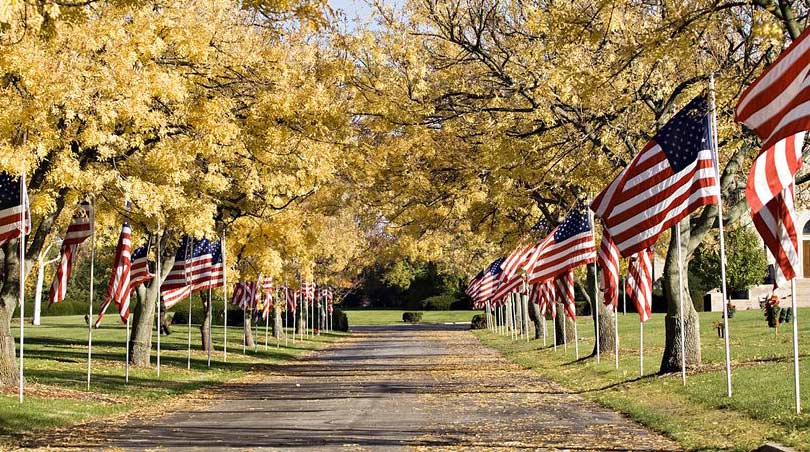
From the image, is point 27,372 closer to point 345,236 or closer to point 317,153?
point 317,153

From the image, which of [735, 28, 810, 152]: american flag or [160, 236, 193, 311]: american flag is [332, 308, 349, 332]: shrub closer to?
[160, 236, 193, 311]: american flag

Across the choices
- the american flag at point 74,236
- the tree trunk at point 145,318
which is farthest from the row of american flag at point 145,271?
the tree trunk at point 145,318

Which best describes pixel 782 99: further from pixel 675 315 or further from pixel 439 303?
pixel 439 303

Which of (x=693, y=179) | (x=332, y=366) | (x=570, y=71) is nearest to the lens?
(x=693, y=179)

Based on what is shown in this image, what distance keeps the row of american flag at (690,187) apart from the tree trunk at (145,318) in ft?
31.3

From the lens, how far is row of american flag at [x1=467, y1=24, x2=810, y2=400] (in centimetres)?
1149

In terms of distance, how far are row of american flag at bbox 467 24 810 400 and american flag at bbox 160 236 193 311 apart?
29.2ft

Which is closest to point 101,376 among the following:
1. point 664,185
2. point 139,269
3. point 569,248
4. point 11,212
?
point 139,269

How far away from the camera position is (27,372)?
87.5 ft

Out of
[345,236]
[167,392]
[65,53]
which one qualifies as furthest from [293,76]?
[345,236]

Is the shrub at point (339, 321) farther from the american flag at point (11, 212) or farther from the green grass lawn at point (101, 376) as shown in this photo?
the american flag at point (11, 212)

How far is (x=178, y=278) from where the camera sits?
3092cm

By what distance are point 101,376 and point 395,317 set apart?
65.8 meters

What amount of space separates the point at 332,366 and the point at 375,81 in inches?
527
